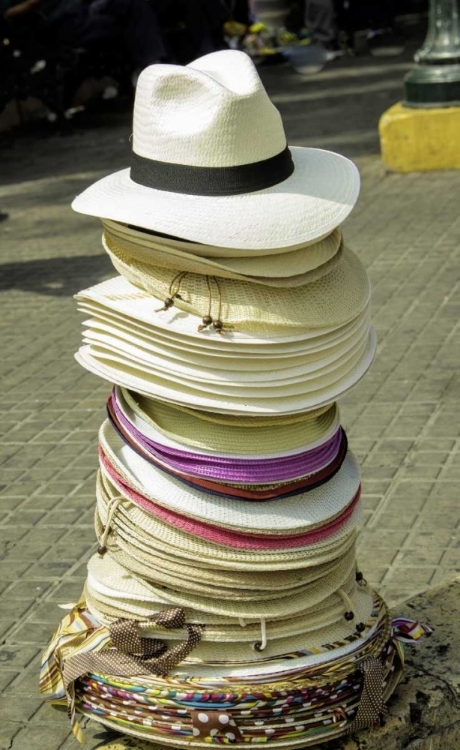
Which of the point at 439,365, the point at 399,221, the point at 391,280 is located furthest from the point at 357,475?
the point at 399,221

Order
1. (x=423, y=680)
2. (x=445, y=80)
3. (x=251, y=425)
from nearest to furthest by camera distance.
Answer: (x=251, y=425) < (x=423, y=680) < (x=445, y=80)

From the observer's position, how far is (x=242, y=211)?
8.99ft

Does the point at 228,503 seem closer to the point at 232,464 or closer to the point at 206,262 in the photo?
the point at 232,464

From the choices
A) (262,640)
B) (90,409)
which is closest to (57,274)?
(90,409)

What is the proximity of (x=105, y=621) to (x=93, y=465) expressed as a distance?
7.10 ft

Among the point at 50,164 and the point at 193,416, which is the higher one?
the point at 193,416

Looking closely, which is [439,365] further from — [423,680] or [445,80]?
[445,80]

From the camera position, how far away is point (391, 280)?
703cm

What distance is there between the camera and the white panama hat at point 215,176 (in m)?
2.72

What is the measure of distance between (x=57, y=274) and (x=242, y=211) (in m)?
5.36

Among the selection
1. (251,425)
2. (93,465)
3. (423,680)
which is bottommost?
(93,465)

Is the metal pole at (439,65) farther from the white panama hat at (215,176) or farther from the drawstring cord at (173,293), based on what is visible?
the drawstring cord at (173,293)

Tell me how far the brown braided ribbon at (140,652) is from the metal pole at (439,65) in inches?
279

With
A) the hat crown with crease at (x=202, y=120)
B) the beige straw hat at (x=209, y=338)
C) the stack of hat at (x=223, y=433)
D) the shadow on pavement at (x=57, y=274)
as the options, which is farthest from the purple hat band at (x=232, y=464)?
the shadow on pavement at (x=57, y=274)
